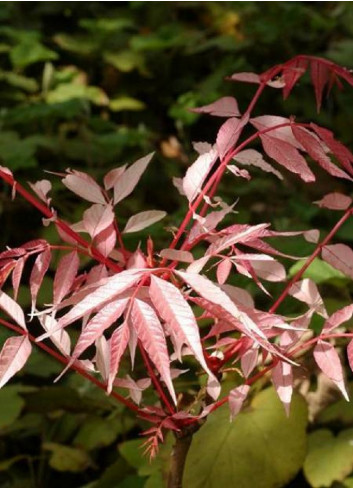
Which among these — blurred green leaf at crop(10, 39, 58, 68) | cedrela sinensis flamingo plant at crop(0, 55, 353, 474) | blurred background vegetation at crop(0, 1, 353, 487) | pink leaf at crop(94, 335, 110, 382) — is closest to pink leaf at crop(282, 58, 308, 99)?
cedrela sinensis flamingo plant at crop(0, 55, 353, 474)

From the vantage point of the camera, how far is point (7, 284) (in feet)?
5.97

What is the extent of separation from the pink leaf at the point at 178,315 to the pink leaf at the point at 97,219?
14 cm

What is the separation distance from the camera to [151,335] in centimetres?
52

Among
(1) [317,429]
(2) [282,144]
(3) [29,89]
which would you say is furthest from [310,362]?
(3) [29,89]

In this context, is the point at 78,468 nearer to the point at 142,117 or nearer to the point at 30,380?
the point at 30,380

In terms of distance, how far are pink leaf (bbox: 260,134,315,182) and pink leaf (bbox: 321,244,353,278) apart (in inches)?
4.4

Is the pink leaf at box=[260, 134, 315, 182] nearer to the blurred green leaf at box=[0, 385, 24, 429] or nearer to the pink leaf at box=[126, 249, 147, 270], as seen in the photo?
the pink leaf at box=[126, 249, 147, 270]

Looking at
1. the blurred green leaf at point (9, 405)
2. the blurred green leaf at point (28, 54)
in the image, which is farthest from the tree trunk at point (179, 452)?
the blurred green leaf at point (28, 54)

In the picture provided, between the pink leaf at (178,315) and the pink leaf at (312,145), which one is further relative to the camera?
the pink leaf at (312,145)

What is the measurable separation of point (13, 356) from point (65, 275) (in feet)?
0.30

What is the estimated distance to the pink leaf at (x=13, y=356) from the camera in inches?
22.9

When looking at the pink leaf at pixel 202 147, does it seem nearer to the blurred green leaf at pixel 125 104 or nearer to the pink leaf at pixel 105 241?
the pink leaf at pixel 105 241

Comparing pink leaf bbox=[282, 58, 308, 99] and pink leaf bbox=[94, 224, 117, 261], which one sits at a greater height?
pink leaf bbox=[282, 58, 308, 99]

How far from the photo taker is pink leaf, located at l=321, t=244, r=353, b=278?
28.6 inches
